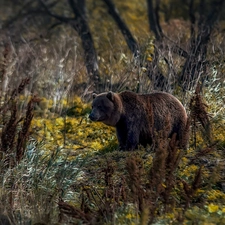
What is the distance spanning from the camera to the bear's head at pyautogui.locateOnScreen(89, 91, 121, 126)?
9867 mm

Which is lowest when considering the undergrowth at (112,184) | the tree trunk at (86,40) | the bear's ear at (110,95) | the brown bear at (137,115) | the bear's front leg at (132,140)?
the undergrowth at (112,184)

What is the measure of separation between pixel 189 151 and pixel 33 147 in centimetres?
223

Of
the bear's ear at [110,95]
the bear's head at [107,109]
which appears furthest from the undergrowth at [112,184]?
the bear's ear at [110,95]

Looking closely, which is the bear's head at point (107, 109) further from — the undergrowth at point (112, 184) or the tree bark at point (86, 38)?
the tree bark at point (86, 38)

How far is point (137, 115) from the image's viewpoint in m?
9.80

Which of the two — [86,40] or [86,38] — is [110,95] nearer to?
[86,40]

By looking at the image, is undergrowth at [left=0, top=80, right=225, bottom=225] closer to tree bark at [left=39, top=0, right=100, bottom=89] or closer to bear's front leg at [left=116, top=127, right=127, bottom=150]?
bear's front leg at [left=116, top=127, right=127, bottom=150]

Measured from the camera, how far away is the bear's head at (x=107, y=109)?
9.87m

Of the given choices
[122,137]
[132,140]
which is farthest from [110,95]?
[132,140]

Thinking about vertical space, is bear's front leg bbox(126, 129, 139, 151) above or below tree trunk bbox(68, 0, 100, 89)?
below

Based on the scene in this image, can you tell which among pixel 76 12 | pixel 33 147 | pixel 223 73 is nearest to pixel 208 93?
pixel 223 73

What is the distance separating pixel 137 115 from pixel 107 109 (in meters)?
0.48

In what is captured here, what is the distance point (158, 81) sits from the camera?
12.4m

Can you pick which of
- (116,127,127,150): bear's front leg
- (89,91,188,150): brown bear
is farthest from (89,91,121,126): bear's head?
(116,127,127,150): bear's front leg
